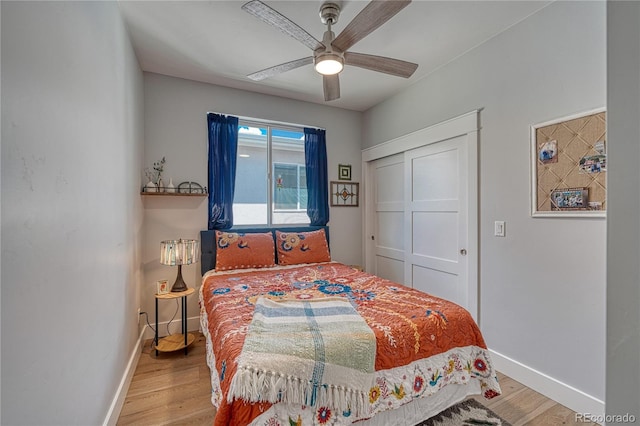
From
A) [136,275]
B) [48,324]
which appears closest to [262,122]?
[136,275]

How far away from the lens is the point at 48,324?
0.94 meters

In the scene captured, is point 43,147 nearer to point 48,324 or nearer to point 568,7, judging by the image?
point 48,324

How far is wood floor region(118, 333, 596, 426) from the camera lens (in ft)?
5.78

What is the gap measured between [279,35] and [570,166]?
2.35 metres

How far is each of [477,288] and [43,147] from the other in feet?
9.58

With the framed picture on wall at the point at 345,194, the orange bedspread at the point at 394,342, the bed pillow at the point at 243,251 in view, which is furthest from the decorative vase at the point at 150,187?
the framed picture on wall at the point at 345,194

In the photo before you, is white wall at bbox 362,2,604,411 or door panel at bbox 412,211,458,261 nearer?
white wall at bbox 362,2,604,411

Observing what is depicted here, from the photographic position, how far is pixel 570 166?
6.15ft

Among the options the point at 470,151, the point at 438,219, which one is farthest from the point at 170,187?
the point at 470,151

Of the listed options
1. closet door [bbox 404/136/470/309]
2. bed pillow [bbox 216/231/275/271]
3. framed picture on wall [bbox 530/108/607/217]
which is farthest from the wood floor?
framed picture on wall [bbox 530/108/607/217]

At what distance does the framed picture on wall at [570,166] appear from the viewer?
1740mm

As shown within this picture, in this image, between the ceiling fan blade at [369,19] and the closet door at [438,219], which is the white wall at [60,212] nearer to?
the ceiling fan blade at [369,19]

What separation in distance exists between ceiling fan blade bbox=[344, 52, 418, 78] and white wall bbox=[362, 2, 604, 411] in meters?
0.83

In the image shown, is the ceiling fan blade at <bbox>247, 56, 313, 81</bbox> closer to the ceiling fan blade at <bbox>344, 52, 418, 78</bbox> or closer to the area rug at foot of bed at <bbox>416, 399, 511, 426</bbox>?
the ceiling fan blade at <bbox>344, 52, 418, 78</bbox>
